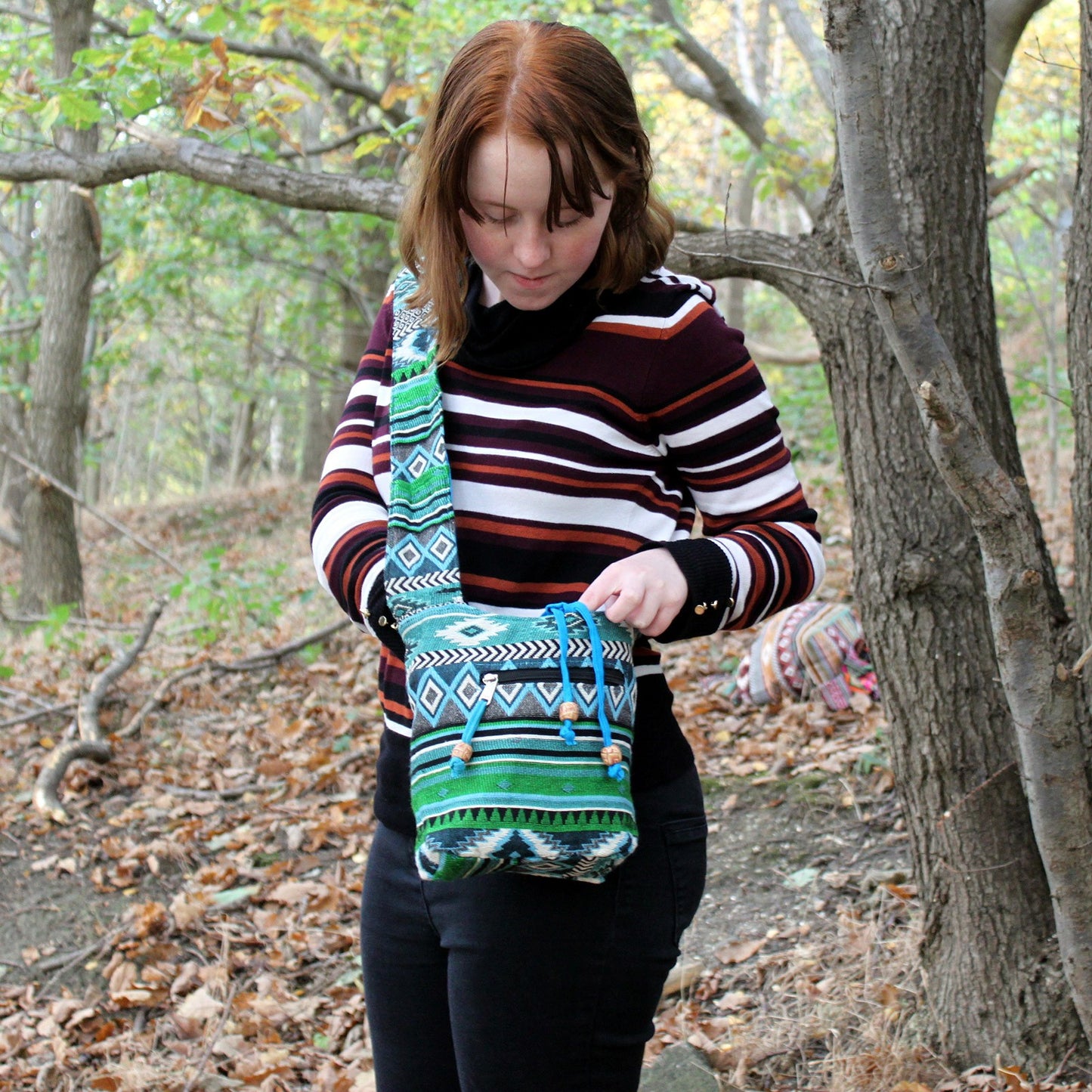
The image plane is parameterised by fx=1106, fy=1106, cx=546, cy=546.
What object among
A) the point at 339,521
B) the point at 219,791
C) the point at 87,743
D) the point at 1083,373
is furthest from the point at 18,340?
the point at 1083,373

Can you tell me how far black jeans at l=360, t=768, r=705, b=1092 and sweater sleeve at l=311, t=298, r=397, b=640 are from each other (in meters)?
0.36

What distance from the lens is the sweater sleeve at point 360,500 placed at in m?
1.51

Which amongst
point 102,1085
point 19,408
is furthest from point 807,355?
point 19,408

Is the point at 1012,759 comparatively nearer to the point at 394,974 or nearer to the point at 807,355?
the point at 394,974

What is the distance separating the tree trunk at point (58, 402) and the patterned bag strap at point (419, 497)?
6.61 m

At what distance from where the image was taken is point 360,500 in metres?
1.61

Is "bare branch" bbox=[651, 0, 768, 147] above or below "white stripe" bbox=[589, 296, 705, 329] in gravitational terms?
above

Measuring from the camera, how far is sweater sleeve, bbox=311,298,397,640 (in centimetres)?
151

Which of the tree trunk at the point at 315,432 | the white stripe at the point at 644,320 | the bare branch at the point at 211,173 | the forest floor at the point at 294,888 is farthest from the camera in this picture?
the tree trunk at the point at 315,432

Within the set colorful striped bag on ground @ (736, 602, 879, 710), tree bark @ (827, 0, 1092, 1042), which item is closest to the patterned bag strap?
tree bark @ (827, 0, 1092, 1042)

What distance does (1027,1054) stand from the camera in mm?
2408

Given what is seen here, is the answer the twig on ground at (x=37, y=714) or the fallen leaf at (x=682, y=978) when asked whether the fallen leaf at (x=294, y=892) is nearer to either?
the fallen leaf at (x=682, y=978)

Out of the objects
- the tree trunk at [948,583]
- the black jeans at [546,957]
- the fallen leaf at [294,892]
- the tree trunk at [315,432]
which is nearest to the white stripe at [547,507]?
the black jeans at [546,957]

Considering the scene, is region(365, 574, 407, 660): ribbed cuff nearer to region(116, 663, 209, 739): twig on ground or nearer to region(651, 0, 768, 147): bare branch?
region(116, 663, 209, 739): twig on ground
